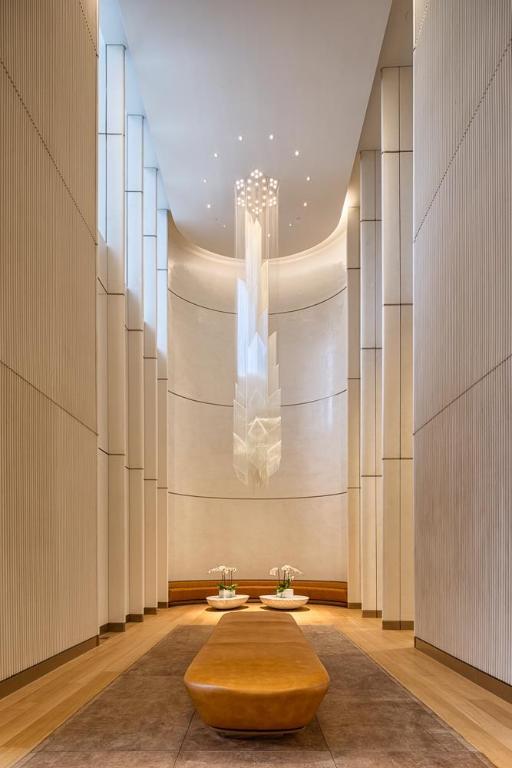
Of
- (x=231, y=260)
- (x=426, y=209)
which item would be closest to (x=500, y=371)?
(x=426, y=209)

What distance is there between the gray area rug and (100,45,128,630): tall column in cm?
605

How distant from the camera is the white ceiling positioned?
12312 mm

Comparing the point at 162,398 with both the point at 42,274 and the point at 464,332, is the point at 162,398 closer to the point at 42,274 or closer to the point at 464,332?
the point at 42,274

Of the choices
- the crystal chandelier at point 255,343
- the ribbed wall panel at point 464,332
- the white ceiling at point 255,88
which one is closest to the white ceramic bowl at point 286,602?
the crystal chandelier at point 255,343

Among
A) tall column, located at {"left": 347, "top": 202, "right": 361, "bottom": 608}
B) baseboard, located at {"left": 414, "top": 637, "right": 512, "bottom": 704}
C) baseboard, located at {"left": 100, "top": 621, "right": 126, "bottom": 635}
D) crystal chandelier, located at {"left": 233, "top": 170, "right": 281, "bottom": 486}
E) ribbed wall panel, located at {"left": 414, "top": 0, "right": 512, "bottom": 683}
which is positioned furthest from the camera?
tall column, located at {"left": 347, "top": 202, "right": 361, "bottom": 608}

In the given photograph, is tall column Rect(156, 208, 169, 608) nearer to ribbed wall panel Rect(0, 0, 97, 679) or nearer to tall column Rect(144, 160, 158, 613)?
tall column Rect(144, 160, 158, 613)

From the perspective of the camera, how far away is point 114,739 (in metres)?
5.44

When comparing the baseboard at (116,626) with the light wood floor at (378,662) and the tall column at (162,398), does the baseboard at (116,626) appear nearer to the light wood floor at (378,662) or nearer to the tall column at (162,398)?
the light wood floor at (378,662)

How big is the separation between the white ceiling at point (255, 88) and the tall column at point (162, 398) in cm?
160

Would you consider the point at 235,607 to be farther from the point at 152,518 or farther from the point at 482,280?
the point at 482,280

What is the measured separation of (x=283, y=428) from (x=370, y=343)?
6.13 meters

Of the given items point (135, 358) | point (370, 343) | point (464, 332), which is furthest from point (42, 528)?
→ point (370, 343)

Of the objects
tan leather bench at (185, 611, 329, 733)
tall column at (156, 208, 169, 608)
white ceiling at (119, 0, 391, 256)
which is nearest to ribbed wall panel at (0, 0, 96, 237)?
white ceiling at (119, 0, 391, 256)

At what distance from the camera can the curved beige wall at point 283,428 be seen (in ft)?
71.4
